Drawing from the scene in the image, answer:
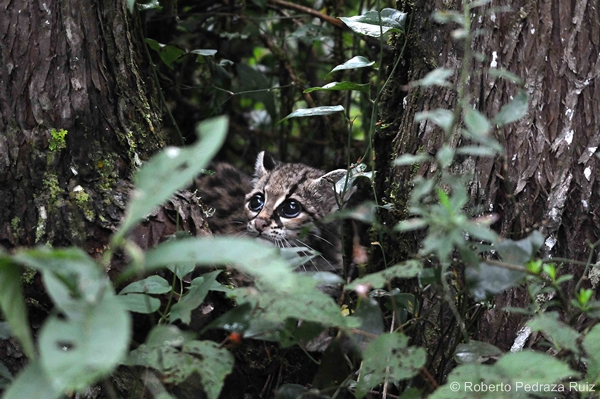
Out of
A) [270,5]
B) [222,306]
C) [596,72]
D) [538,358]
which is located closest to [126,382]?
[222,306]

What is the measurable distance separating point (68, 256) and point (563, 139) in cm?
204

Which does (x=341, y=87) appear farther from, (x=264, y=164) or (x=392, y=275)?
(x=264, y=164)

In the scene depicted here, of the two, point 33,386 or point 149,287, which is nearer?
point 33,386

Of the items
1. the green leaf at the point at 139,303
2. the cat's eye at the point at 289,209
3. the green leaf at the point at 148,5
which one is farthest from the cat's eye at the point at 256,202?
the green leaf at the point at 139,303

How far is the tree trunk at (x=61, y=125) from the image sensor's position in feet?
8.11

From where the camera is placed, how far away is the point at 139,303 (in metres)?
1.86

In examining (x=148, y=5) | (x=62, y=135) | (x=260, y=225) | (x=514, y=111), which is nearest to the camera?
(x=514, y=111)

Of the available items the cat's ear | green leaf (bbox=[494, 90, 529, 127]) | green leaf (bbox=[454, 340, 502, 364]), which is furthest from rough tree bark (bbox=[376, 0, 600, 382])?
the cat's ear

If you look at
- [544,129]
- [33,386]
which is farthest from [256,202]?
[33,386]

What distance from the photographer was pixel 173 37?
14.5 feet

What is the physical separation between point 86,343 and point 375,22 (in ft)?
6.97

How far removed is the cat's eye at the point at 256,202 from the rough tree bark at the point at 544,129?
2.03 m

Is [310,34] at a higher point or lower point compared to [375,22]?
lower

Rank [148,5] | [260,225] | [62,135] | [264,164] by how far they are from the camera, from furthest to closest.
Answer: [264,164]
[260,225]
[148,5]
[62,135]
